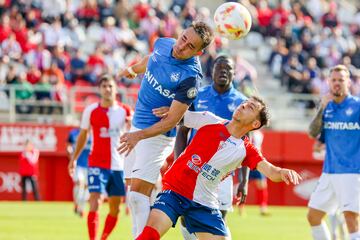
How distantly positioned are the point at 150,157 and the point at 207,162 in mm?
1149

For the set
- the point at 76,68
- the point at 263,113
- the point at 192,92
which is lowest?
the point at 76,68

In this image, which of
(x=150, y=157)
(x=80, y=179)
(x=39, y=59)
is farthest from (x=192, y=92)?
(x=39, y=59)

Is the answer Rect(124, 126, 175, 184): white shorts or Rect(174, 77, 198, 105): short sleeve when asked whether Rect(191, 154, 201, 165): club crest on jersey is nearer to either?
Rect(174, 77, 198, 105): short sleeve

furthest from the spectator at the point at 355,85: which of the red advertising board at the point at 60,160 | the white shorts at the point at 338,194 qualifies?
the white shorts at the point at 338,194

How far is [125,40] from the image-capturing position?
29422mm

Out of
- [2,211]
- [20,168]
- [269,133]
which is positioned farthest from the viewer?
[269,133]

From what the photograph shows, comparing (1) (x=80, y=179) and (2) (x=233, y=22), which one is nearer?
(2) (x=233, y=22)

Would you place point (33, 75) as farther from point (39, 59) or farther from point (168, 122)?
point (168, 122)

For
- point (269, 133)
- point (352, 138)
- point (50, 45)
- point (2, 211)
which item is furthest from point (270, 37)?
point (352, 138)

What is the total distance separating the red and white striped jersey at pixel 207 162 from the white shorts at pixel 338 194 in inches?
126

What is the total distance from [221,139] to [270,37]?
24307 mm

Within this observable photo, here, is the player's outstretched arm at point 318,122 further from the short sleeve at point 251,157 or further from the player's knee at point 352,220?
the short sleeve at point 251,157

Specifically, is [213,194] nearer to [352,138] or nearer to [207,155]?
[207,155]

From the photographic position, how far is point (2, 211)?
887 inches
